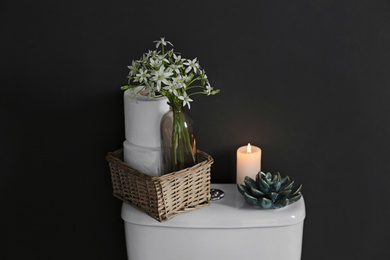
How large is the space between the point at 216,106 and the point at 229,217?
0.30m

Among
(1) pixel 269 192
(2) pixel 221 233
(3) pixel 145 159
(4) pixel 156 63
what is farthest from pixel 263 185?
(4) pixel 156 63

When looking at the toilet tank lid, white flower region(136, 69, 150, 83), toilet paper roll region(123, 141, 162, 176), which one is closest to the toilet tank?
the toilet tank lid

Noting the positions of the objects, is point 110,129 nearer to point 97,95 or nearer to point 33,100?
point 97,95

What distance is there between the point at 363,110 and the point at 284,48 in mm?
270

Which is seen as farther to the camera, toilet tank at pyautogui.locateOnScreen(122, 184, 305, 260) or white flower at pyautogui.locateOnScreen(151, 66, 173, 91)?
toilet tank at pyautogui.locateOnScreen(122, 184, 305, 260)

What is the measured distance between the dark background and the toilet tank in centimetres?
19

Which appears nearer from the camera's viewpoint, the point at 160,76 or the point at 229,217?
the point at 160,76

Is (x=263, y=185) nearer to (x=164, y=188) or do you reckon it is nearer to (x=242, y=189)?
(x=242, y=189)

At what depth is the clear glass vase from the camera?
5.08 ft

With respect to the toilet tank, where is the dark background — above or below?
above

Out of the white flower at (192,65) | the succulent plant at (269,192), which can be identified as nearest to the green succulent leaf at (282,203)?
the succulent plant at (269,192)

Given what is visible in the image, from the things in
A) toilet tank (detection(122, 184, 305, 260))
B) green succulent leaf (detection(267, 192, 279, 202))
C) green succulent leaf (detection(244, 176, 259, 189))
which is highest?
green succulent leaf (detection(244, 176, 259, 189))

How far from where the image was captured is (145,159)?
1.60 m

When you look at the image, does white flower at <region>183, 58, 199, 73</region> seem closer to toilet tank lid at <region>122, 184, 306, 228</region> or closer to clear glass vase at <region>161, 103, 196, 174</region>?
clear glass vase at <region>161, 103, 196, 174</region>
